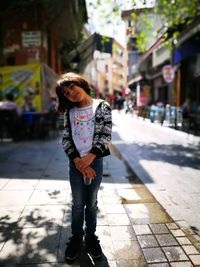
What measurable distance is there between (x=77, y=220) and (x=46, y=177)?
11.1 feet

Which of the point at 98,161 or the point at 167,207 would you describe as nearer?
the point at 98,161

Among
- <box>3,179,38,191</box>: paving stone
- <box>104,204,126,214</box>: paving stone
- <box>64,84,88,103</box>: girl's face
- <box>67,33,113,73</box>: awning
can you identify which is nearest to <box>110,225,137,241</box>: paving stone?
<box>104,204,126,214</box>: paving stone

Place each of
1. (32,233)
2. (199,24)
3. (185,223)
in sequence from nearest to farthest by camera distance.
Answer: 1. (32,233)
2. (185,223)
3. (199,24)

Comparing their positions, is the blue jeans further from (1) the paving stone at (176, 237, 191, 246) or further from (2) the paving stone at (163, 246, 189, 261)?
(1) the paving stone at (176, 237, 191, 246)

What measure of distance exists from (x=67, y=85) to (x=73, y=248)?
166 centimetres

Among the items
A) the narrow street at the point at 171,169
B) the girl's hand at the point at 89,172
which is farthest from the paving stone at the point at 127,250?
the girl's hand at the point at 89,172

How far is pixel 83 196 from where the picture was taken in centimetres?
317

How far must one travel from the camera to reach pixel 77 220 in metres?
3.23

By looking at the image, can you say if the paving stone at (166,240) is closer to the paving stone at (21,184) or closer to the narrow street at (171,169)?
the narrow street at (171,169)

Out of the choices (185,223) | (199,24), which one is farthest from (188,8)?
(185,223)

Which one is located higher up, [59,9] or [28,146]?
[59,9]

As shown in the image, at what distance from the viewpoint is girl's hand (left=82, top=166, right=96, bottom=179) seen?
2930 millimetres

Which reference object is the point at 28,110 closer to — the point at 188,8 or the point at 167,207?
the point at 188,8

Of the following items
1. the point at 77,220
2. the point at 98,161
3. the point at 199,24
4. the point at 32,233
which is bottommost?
the point at 32,233
